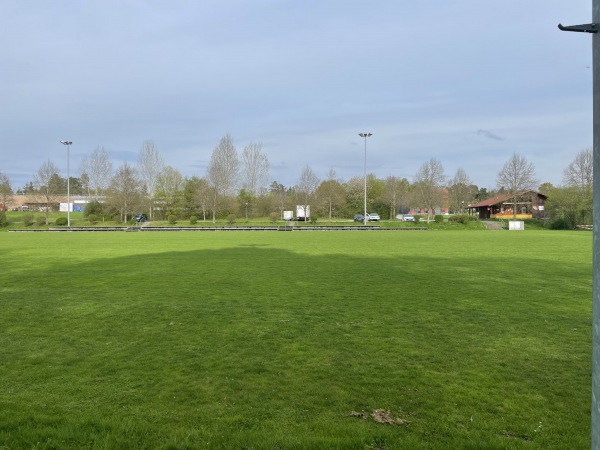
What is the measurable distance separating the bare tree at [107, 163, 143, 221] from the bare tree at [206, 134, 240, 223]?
13.5 metres

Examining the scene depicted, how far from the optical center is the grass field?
421 cm

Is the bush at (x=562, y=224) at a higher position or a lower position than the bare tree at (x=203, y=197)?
lower

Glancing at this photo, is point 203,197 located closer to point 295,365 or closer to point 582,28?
point 295,365

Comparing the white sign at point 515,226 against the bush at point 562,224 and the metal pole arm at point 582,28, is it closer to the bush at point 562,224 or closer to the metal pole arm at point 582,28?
the bush at point 562,224

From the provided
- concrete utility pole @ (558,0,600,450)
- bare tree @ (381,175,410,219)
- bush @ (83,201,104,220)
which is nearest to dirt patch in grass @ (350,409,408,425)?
concrete utility pole @ (558,0,600,450)

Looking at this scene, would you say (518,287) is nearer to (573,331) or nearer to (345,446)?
(573,331)

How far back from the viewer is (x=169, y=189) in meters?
93.6

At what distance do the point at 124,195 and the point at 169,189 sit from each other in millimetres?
17344

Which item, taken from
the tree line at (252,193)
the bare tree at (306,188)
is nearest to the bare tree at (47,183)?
the tree line at (252,193)

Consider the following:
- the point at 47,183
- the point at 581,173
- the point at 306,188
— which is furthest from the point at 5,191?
the point at 581,173

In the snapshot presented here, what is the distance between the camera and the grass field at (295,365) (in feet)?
13.8

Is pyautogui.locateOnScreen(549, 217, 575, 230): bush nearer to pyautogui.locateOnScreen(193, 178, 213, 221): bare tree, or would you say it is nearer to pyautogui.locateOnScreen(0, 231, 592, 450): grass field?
pyautogui.locateOnScreen(193, 178, 213, 221): bare tree

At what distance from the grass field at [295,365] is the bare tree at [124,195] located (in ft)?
220

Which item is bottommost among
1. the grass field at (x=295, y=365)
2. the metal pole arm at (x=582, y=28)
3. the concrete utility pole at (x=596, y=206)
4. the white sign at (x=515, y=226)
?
the grass field at (x=295, y=365)
